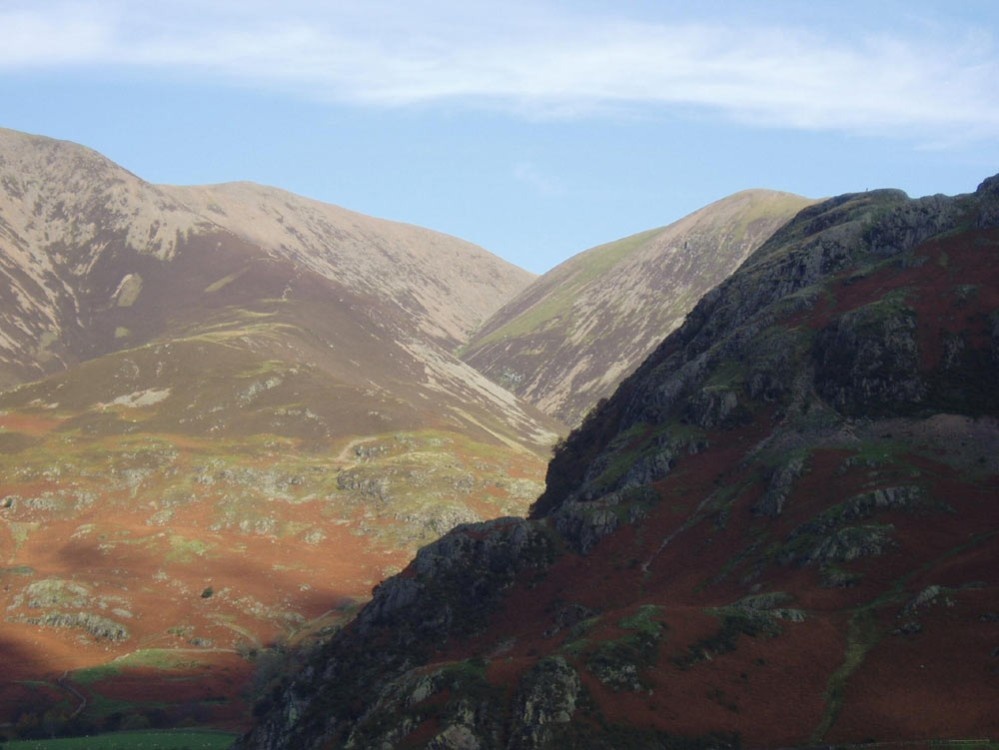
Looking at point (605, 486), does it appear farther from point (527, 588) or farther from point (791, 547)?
point (791, 547)

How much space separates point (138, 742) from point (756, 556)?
249 ft

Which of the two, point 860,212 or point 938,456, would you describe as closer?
point 938,456

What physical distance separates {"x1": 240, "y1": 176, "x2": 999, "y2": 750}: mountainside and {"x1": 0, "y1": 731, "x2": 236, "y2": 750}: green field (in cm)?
2403

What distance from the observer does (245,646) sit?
573 ft

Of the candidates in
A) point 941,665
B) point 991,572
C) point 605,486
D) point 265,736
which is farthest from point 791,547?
point 265,736

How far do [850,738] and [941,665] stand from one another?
9165 millimetres

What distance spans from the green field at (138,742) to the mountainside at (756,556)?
78.8 ft

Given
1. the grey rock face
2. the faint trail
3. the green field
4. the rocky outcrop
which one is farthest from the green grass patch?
the grey rock face

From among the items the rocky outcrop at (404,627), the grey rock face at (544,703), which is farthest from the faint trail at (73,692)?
the grey rock face at (544,703)

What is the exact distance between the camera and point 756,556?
97688 mm

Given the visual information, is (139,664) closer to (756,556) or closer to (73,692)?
(73,692)

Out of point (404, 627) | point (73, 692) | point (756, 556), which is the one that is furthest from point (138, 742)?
point (756, 556)

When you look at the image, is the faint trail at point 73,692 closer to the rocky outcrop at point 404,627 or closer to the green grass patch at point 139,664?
the green grass patch at point 139,664

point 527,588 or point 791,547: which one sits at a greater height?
point 791,547
